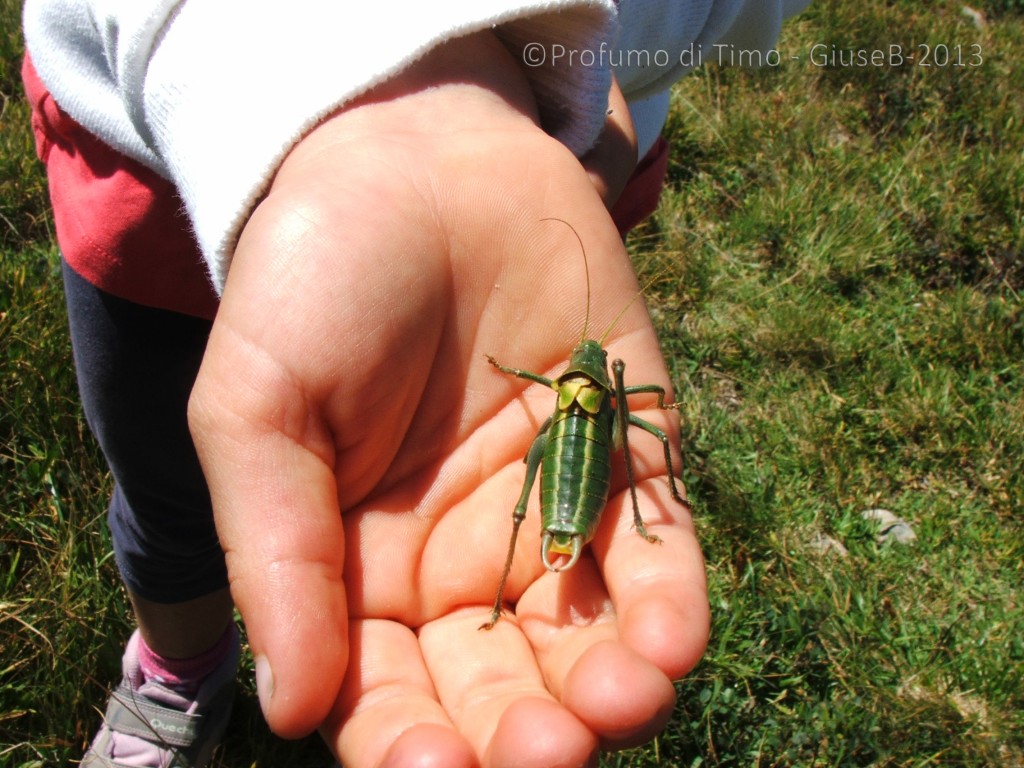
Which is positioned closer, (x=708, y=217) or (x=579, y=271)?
(x=579, y=271)

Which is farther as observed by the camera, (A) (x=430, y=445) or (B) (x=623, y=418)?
(B) (x=623, y=418)

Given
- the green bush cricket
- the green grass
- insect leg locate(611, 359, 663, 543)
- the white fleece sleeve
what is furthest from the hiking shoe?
insect leg locate(611, 359, 663, 543)

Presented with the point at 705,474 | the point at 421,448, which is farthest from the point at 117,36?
the point at 705,474

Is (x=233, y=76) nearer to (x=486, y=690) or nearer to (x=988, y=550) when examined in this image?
(x=486, y=690)

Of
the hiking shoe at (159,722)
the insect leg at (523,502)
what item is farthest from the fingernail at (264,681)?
the hiking shoe at (159,722)

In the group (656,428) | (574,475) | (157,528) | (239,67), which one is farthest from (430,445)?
(157,528)

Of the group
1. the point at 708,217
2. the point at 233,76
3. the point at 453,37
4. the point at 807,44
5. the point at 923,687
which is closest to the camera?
the point at 233,76

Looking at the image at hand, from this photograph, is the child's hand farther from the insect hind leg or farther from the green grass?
the green grass

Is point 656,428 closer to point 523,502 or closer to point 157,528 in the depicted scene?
point 523,502
